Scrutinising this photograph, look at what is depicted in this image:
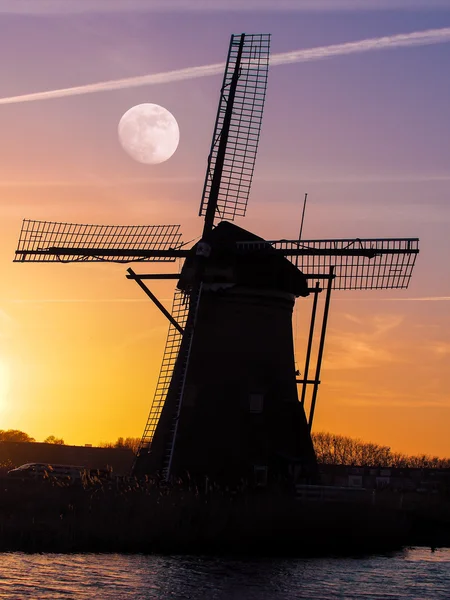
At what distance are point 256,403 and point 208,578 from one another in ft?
33.0

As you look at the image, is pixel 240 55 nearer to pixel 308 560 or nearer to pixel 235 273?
pixel 235 273

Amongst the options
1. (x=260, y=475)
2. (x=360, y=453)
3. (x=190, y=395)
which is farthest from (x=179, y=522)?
(x=360, y=453)

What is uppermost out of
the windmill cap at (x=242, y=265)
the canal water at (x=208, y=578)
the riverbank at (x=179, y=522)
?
the windmill cap at (x=242, y=265)

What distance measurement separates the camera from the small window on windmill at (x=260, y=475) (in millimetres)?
35062

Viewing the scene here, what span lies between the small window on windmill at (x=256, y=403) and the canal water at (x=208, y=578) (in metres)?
6.12

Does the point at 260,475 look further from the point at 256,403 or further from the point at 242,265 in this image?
the point at 242,265

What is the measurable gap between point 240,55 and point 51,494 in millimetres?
17022

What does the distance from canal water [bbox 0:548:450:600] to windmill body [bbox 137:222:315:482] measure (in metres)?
5.33

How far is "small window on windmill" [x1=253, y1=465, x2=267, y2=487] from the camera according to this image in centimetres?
3506

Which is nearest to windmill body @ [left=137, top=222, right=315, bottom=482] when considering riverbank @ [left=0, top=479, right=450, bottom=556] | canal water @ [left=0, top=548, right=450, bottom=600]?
riverbank @ [left=0, top=479, right=450, bottom=556]

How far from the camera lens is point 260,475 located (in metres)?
35.2

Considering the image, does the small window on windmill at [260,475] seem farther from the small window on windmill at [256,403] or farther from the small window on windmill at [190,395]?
the small window on windmill at [190,395]

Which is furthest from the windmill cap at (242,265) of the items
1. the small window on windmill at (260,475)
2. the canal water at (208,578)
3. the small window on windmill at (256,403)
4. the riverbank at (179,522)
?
the canal water at (208,578)

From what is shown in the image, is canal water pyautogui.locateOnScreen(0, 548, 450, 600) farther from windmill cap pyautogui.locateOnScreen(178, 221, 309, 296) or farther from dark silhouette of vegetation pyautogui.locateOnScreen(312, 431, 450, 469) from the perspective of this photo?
dark silhouette of vegetation pyautogui.locateOnScreen(312, 431, 450, 469)
